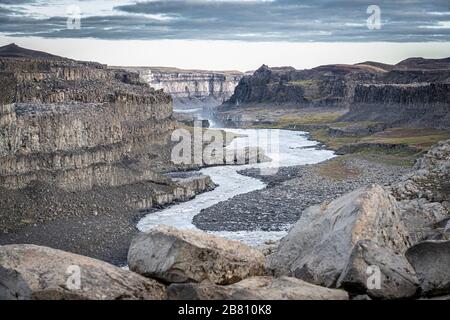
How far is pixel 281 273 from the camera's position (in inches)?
674

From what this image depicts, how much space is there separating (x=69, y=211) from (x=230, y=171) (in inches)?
1479

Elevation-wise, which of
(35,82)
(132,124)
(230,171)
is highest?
(35,82)

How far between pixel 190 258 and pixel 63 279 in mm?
2892

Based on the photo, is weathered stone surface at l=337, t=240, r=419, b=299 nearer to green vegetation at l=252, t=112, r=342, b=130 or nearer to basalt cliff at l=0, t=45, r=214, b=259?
basalt cliff at l=0, t=45, r=214, b=259

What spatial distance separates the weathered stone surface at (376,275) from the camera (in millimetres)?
14234

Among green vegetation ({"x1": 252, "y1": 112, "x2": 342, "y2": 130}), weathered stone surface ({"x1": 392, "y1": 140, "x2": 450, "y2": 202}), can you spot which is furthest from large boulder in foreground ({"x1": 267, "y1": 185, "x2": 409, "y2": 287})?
green vegetation ({"x1": 252, "y1": 112, "x2": 342, "y2": 130})

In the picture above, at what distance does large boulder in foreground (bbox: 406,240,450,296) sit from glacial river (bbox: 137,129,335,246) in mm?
13991

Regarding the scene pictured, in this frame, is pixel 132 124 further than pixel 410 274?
Yes

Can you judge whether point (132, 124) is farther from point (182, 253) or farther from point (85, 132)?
point (182, 253)

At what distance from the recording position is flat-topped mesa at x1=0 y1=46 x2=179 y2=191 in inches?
2090

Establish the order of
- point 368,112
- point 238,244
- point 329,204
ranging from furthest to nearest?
point 368,112
point 329,204
point 238,244

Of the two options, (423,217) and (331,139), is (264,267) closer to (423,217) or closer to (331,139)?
(423,217)

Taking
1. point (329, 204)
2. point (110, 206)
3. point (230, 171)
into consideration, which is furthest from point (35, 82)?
point (329, 204)

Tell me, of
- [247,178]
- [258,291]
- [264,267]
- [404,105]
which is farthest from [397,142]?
[258,291]
